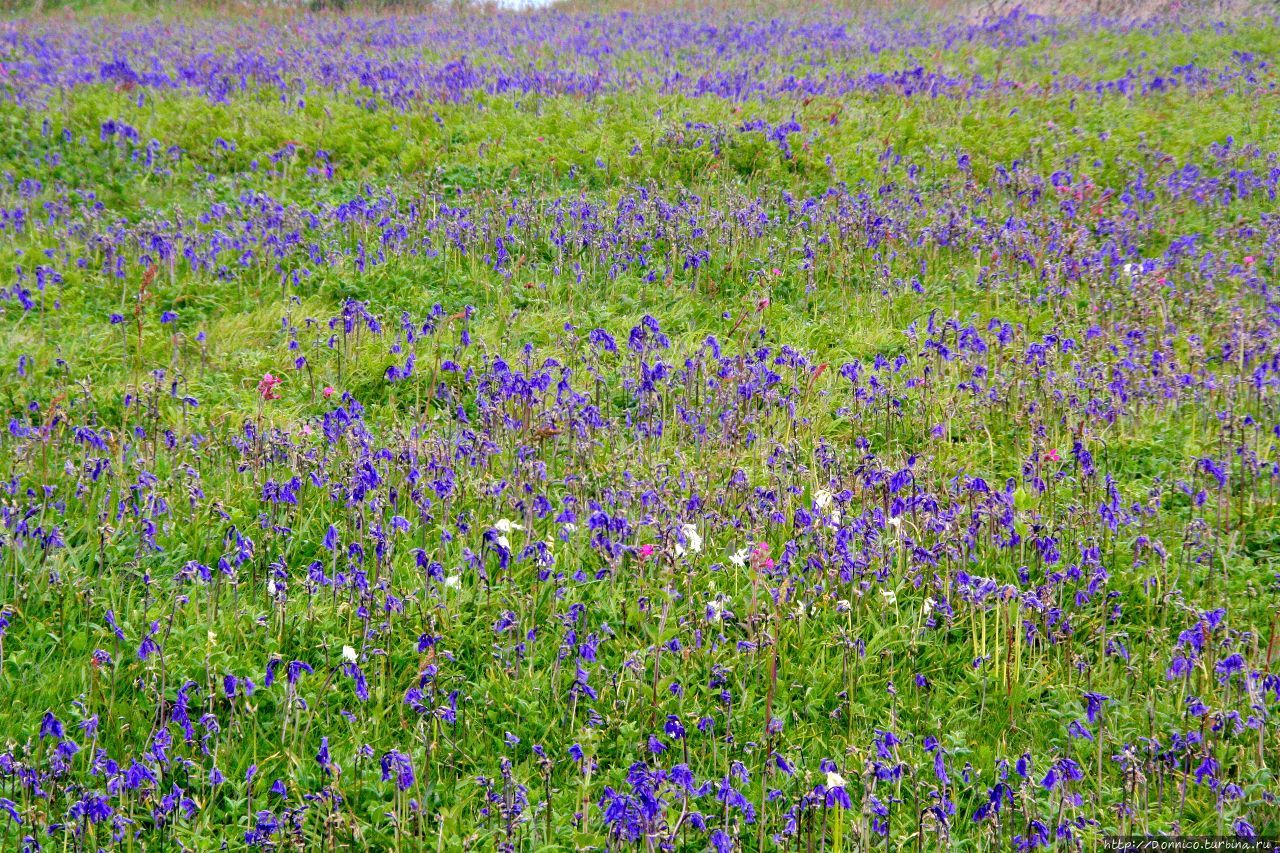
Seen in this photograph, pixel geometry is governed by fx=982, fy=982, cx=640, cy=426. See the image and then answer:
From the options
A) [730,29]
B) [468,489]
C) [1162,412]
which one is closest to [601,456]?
[468,489]

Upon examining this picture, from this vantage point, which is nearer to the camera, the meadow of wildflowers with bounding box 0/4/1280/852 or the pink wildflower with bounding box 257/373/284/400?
the meadow of wildflowers with bounding box 0/4/1280/852

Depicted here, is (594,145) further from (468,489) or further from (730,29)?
(730,29)

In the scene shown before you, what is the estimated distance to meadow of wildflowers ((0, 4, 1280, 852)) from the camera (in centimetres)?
304

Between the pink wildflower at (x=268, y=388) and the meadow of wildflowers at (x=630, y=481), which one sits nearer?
the meadow of wildflowers at (x=630, y=481)

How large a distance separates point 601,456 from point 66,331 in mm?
3753

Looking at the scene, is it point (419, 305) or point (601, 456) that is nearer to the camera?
point (601, 456)

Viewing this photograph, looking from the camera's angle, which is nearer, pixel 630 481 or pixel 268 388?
pixel 630 481

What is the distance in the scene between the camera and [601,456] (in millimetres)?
5000

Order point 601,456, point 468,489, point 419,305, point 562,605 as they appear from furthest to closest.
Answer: point 419,305 < point 601,456 < point 468,489 < point 562,605

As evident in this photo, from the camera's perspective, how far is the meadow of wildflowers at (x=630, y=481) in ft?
9.98

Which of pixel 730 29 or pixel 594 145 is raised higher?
pixel 730 29

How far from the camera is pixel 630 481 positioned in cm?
434

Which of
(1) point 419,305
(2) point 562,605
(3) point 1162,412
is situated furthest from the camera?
(1) point 419,305

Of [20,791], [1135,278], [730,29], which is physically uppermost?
[730,29]
